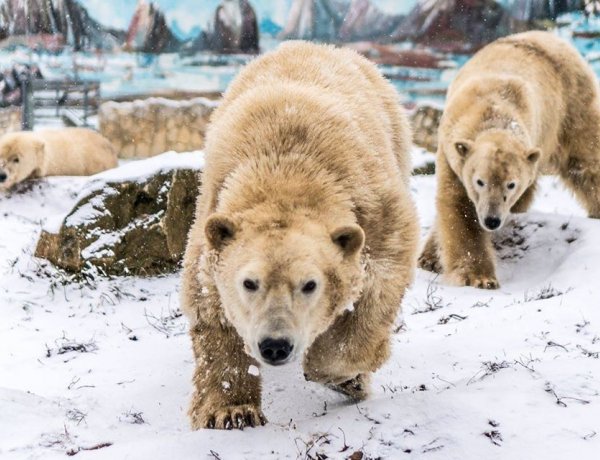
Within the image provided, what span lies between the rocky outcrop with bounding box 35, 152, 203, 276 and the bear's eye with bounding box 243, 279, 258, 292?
12.5 ft

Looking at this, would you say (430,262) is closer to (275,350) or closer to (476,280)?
(476,280)

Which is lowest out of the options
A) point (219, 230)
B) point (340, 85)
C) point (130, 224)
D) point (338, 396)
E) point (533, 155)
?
point (130, 224)

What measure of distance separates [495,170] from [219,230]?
13.5ft

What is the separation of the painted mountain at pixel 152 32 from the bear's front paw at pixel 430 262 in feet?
38.1

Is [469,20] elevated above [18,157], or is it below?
above

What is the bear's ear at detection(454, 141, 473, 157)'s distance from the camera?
271 inches

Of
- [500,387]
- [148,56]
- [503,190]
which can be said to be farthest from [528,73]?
[148,56]

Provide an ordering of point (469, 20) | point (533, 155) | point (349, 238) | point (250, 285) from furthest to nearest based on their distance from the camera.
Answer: point (469, 20), point (533, 155), point (349, 238), point (250, 285)

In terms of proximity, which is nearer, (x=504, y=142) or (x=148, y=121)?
(x=504, y=142)

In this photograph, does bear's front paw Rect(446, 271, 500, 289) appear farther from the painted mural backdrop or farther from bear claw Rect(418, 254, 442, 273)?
the painted mural backdrop

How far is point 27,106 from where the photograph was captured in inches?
683

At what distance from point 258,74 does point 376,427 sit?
2.24m

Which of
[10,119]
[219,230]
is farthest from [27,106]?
[219,230]

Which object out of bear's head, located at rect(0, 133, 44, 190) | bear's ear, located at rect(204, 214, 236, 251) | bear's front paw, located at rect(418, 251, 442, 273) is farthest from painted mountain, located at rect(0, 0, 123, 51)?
bear's ear, located at rect(204, 214, 236, 251)
